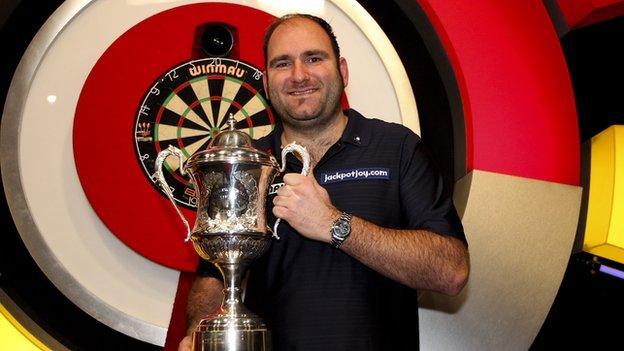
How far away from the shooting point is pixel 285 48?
199cm

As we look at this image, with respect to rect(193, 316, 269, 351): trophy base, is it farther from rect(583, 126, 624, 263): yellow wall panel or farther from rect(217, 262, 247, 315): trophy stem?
rect(583, 126, 624, 263): yellow wall panel

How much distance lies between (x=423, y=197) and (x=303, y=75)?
18.2 inches

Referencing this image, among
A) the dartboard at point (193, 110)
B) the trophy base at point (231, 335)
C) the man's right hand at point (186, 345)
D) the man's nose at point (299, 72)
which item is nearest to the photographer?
the trophy base at point (231, 335)

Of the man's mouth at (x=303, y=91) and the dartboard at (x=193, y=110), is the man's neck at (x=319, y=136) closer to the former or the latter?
the man's mouth at (x=303, y=91)

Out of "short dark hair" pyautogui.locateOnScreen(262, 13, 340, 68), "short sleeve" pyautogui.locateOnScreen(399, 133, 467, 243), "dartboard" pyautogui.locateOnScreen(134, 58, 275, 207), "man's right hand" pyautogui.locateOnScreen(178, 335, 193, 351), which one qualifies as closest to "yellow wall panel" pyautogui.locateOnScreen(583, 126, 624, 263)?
"short sleeve" pyautogui.locateOnScreen(399, 133, 467, 243)

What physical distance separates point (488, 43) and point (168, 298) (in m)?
1.31

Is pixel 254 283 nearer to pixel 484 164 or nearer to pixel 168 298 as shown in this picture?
pixel 168 298

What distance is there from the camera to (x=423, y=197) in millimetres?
1838

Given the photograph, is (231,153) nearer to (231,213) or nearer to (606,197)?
(231,213)

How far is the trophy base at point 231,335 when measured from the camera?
5.11 ft

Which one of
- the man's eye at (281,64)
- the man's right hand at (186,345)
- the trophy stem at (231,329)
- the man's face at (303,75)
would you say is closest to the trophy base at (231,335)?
the trophy stem at (231,329)

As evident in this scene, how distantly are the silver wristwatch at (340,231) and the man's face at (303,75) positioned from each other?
0.41 metres

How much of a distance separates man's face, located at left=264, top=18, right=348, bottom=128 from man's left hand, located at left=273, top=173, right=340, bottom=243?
365 mm

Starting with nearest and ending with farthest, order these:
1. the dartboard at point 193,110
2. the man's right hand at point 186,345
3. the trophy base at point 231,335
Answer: the trophy base at point 231,335 → the man's right hand at point 186,345 → the dartboard at point 193,110
